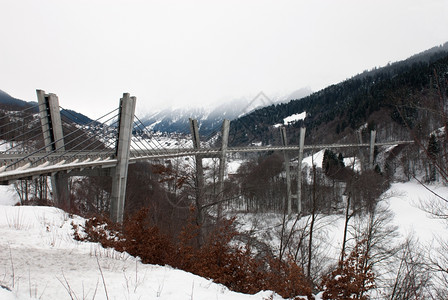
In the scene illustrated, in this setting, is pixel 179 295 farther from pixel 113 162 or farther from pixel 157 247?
pixel 113 162

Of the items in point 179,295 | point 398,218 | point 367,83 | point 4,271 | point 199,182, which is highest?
point 367,83

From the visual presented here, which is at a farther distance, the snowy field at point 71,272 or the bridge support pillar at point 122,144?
the bridge support pillar at point 122,144

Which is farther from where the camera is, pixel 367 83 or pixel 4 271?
pixel 367 83

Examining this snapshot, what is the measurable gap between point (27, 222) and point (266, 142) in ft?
297

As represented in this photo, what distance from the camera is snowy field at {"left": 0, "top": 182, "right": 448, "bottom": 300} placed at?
136 inches

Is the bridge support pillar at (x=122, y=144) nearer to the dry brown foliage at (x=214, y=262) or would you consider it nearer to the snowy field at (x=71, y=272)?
the snowy field at (x=71, y=272)

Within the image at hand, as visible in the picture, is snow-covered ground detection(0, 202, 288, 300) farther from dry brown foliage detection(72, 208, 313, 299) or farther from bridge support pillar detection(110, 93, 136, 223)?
bridge support pillar detection(110, 93, 136, 223)

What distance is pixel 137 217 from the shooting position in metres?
6.36

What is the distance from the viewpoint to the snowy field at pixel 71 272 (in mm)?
3447

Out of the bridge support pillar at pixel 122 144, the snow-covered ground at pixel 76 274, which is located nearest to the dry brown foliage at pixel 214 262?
the snow-covered ground at pixel 76 274

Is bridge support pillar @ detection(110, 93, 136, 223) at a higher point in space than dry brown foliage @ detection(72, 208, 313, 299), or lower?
higher

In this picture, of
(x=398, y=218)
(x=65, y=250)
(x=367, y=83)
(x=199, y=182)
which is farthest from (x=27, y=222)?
(x=367, y=83)

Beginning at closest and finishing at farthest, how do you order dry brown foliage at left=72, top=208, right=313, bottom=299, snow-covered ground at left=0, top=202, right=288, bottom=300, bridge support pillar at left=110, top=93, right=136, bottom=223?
snow-covered ground at left=0, top=202, right=288, bottom=300 → dry brown foliage at left=72, top=208, right=313, bottom=299 → bridge support pillar at left=110, top=93, right=136, bottom=223

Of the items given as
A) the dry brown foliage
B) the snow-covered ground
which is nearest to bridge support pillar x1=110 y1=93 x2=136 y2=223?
the snow-covered ground
